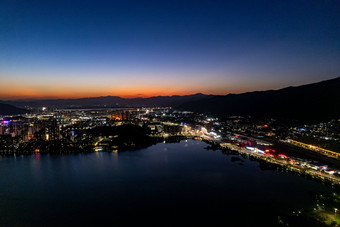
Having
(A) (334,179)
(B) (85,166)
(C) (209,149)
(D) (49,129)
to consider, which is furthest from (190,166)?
(D) (49,129)

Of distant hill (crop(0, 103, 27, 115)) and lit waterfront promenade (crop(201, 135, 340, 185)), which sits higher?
distant hill (crop(0, 103, 27, 115))

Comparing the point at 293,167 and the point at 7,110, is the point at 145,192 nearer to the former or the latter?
the point at 293,167

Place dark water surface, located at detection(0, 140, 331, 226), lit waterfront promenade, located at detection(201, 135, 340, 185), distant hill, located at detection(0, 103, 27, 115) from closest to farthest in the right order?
dark water surface, located at detection(0, 140, 331, 226) < lit waterfront promenade, located at detection(201, 135, 340, 185) < distant hill, located at detection(0, 103, 27, 115)

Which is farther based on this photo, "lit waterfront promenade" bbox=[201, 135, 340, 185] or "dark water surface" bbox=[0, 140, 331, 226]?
"lit waterfront promenade" bbox=[201, 135, 340, 185]

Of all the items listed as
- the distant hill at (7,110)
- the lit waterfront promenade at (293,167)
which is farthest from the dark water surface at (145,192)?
the distant hill at (7,110)

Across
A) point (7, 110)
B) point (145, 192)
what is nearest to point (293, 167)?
point (145, 192)

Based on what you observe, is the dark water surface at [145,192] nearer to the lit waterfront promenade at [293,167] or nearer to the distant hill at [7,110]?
the lit waterfront promenade at [293,167]

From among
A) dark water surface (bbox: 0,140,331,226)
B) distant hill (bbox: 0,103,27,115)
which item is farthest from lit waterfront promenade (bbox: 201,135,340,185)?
distant hill (bbox: 0,103,27,115)

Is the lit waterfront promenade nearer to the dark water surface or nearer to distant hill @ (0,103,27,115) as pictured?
the dark water surface
